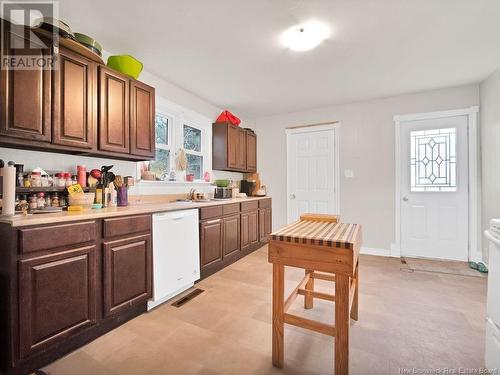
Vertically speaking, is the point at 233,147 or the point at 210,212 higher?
the point at 233,147

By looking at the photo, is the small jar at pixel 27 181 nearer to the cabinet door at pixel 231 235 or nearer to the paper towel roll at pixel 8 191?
the paper towel roll at pixel 8 191

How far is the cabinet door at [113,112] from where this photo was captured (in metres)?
2.12

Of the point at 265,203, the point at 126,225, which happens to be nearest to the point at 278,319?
the point at 126,225

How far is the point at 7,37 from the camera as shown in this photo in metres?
1.57

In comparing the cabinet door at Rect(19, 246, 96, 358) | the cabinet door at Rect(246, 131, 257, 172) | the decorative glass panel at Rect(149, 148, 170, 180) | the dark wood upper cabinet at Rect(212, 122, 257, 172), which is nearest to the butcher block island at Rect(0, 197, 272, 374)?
the cabinet door at Rect(19, 246, 96, 358)

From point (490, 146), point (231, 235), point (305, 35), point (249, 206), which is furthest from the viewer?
point (249, 206)

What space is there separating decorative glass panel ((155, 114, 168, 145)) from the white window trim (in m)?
0.05

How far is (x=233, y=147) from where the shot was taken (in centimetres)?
418

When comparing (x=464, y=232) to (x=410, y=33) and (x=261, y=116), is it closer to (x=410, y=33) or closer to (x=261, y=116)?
(x=410, y=33)

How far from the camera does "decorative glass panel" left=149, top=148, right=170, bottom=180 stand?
3.11 meters

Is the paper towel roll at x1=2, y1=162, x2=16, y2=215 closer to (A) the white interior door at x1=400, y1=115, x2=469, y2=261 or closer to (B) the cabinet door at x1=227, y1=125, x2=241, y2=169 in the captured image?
(B) the cabinet door at x1=227, y1=125, x2=241, y2=169

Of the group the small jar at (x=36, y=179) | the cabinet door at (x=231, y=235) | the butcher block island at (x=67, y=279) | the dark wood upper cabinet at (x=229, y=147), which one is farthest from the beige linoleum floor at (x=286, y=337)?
the dark wood upper cabinet at (x=229, y=147)

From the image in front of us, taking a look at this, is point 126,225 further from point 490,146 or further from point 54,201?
point 490,146

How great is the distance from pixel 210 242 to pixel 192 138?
1.76 meters
